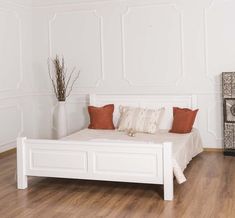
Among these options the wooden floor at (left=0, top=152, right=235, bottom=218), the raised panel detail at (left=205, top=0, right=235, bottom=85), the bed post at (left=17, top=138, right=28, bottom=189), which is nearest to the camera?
the wooden floor at (left=0, top=152, right=235, bottom=218)

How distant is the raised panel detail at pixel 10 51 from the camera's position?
584 centimetres

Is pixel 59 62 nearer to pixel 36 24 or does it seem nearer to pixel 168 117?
pixel 36 24

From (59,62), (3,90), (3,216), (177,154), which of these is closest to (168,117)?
(177,154)

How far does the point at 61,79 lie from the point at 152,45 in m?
1.50

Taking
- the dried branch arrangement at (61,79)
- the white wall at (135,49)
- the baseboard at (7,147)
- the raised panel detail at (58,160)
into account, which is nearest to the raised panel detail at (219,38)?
the white wall at (135,49)

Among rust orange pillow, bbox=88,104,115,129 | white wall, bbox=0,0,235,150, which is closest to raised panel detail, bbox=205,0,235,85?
white wall, bbox=0,0,235,150

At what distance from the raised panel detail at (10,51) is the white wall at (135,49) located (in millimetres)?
98

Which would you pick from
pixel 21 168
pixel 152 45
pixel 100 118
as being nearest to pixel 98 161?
pixel 21 168

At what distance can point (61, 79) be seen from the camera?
6.25 meters

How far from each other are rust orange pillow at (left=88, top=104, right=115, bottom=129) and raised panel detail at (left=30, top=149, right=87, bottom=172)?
1718 millimetres

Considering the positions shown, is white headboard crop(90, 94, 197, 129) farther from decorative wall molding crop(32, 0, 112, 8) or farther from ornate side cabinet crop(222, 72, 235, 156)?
decorative wall molding crop(32, 0, 112, 8)

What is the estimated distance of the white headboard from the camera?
5.75m

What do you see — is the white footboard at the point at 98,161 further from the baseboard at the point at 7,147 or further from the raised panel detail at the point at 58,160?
the baseboard at the point at 7,147

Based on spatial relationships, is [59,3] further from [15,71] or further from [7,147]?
[7,147]
